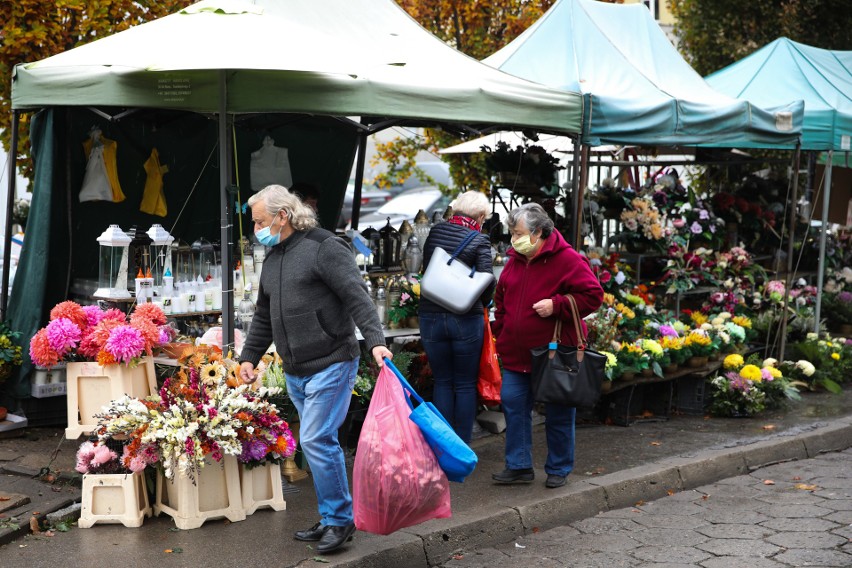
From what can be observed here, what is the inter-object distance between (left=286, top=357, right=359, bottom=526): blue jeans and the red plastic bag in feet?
5.66

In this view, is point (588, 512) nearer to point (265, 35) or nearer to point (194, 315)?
point (194, 315)

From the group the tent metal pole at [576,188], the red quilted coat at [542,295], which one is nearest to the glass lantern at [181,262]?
the red quilted coat at [542,295]

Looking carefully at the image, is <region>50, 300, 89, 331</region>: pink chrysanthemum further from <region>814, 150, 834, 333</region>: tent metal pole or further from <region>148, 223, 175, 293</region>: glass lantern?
<region>814, 150, 834, 333</region>: tent metal pole

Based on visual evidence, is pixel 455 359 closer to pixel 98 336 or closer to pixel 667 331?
pixel 98 336

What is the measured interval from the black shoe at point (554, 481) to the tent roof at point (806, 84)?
4.95 metres

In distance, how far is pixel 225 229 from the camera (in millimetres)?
5637

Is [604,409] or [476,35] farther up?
[476,35]

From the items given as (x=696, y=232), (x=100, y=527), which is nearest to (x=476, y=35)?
(x=696, y=232)

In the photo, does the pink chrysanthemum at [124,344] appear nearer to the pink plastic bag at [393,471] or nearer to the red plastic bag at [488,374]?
the pink plastic bag at [393,471]

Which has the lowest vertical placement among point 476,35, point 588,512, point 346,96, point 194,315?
point 588,512

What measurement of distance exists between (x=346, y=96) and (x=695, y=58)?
38.9 feet

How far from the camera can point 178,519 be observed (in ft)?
16.6

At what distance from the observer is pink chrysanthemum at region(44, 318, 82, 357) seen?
557 centimetres

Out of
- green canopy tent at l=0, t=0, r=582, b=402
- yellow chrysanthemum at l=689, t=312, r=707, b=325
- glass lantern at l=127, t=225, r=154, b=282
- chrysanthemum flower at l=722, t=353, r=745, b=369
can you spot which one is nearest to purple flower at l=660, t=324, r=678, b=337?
chrysanthemum flower at l=722, t=353, r=745, b=369
